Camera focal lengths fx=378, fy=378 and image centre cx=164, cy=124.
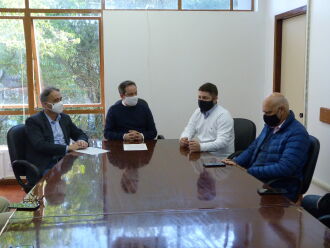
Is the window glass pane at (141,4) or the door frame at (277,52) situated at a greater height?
the window glass pane at (141,4)

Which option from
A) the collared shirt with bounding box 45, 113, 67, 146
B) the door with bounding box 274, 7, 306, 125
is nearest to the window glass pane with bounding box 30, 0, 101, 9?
the collared shirt with bounding box 45, 113, 67, 146

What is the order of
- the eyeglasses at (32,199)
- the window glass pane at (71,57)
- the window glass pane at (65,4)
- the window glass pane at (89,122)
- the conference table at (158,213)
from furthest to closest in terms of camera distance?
1. the window glass pane at (89,122)
2. the window glass pane at (71,57)
3. the window glass pane at (65,4)
4. the eyeglasses at (32,199)
5. the conference table at (158,213)

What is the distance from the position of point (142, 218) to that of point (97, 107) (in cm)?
349

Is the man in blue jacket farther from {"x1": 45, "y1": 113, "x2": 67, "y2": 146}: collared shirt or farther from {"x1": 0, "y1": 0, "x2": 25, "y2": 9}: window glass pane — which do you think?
{"x1": 0, "y1": 0, "x2": 25, "y2": 9}: window glass pane

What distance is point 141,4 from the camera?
4.75 m

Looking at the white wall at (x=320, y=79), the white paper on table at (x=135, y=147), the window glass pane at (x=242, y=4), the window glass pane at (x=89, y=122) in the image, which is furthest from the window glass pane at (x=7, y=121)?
the white wall at (x=320, y=79)

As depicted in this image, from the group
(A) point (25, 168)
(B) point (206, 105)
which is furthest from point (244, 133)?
(A) point (25, 168)

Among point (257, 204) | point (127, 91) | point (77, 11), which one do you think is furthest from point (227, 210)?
point (77, 11)

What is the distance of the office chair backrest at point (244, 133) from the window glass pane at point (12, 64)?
2.85m

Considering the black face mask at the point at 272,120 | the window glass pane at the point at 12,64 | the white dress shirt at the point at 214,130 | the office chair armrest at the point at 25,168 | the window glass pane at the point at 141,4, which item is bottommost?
the office chair armrest at the point at 25,168

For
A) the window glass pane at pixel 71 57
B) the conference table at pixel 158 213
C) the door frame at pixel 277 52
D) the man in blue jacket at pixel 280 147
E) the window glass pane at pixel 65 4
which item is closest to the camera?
the conference table at pixel 158 213

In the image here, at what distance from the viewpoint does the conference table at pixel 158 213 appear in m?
1.42

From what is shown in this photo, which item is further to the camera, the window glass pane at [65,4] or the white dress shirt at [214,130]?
the window glass pane at [65,4]

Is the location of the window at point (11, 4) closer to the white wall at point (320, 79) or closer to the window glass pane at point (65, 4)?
the window glass pane at point (65, 4)
